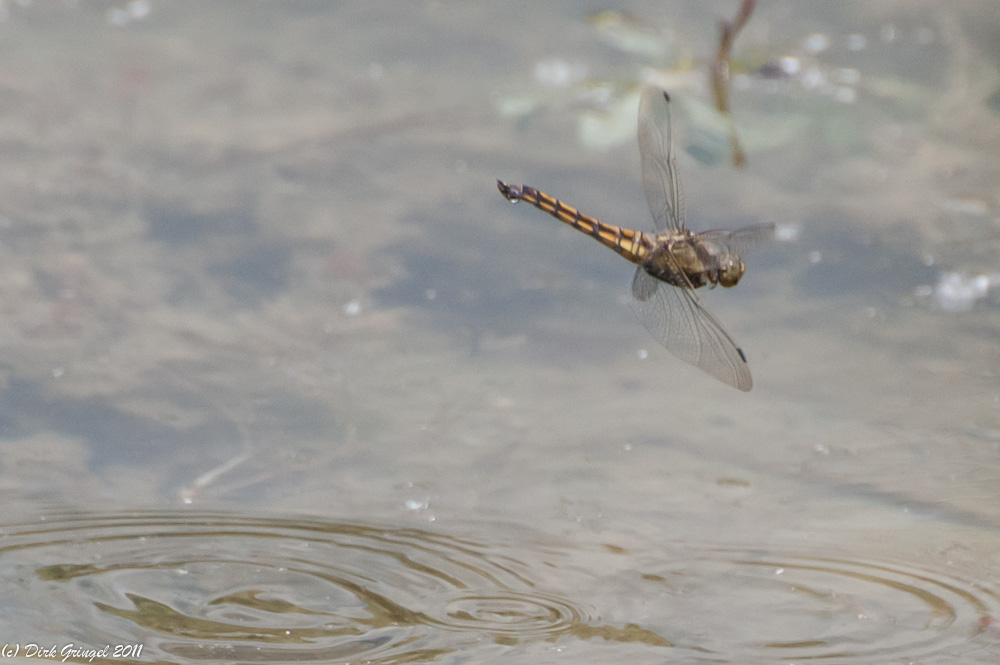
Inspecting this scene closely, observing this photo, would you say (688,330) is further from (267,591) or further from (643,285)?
(267,591)

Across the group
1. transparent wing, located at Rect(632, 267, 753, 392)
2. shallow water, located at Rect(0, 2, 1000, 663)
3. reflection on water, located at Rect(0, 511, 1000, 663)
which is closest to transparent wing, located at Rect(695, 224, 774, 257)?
transparent wing, located at Rect(632, 267, 753, 392)

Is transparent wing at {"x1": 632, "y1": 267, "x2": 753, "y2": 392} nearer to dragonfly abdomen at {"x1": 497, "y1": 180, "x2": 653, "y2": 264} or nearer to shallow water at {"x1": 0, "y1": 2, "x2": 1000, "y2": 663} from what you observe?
dragonfly abdomen at {"x1": 497, "y1": 180, "x2": 653, "y2": 264}

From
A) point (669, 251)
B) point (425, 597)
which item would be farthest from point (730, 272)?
point (425, 597)

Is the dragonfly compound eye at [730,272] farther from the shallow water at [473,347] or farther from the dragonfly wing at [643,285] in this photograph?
the shallow water at [473,347]

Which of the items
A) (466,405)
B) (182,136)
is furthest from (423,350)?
(182,136)

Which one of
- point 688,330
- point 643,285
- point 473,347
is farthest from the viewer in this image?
point 473,347
